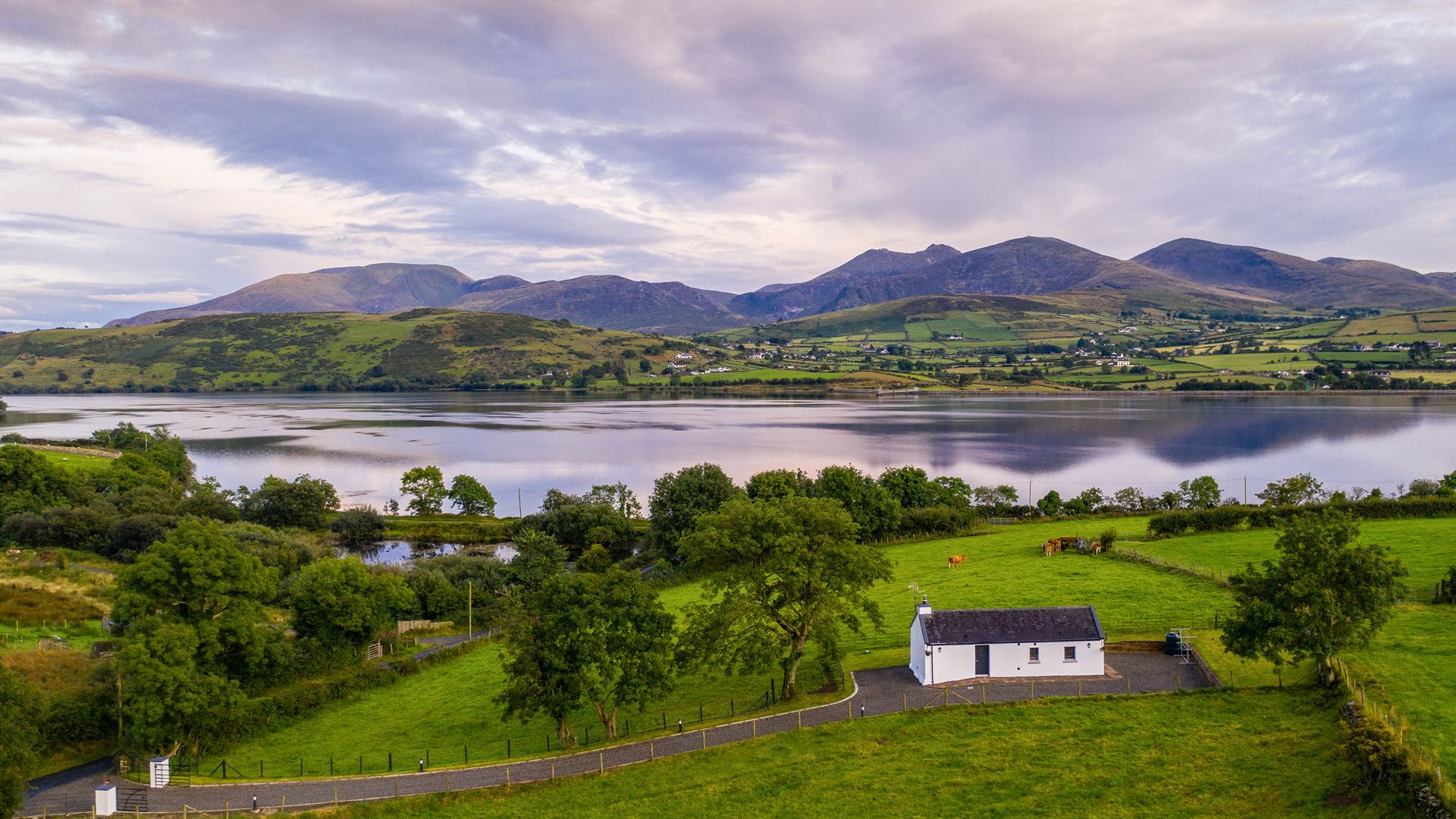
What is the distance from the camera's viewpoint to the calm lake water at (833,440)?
283ft

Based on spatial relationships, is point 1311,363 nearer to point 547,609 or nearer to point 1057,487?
point 1057,487

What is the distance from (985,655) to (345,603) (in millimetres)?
24401

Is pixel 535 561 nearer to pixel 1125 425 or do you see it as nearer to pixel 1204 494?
pixel 1204 494

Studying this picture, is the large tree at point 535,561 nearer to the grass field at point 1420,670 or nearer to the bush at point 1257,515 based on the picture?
the grass field at point 1420,670

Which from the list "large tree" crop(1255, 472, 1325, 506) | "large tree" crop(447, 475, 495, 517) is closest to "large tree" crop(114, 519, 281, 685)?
"large tree" crop(447, 475, 495, 517)

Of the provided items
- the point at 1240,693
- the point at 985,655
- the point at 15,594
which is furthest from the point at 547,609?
the point at 15,594

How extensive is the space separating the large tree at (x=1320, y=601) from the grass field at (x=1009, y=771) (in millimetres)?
1477

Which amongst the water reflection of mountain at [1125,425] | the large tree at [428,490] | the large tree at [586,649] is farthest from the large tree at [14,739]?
the water reflection of mountain at [1125,425]

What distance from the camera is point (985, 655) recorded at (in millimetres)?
25953

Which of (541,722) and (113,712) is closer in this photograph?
(113,712)

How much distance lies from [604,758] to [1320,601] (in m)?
20.3

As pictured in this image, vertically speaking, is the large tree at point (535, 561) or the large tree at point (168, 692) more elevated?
the large tree at point (168, 692)

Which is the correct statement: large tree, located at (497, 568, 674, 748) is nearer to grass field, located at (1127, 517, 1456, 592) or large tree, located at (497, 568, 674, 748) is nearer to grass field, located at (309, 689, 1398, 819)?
grass field, located at (309, 689, 1398, 819)

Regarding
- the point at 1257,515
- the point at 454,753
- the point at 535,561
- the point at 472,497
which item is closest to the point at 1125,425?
the point at 1257,515
